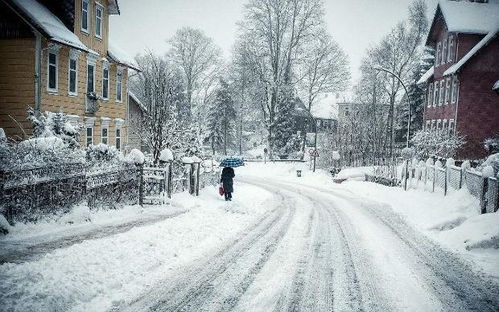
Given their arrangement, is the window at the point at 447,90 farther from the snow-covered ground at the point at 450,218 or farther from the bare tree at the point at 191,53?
the bare tree at the point at 191,53

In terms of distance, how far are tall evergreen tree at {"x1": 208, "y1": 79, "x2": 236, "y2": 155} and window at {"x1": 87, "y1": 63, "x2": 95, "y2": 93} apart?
106ft

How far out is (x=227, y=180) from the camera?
15.8 meters

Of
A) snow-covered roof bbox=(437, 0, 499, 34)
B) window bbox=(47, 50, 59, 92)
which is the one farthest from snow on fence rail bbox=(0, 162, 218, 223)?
snow-covered roof bbox=(437, 0, 499, 34)

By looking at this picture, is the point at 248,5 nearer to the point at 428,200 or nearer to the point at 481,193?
the point at 428,200

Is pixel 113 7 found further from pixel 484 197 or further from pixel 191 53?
pixel 191 53

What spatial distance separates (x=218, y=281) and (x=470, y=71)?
92.9ft

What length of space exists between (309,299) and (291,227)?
5639mm

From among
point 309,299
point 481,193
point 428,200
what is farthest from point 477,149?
point 309,299

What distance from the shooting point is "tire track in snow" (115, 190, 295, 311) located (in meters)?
5.94

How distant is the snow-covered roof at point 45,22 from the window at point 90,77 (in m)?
2.50

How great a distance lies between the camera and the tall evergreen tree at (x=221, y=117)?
5434 cm

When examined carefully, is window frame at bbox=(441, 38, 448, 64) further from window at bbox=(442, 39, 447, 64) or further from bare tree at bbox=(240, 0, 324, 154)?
bare tree at bbox=(240, 0, 324, 154)

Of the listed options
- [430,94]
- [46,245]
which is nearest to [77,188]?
[46,245]

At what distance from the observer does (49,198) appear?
10.1 metres
